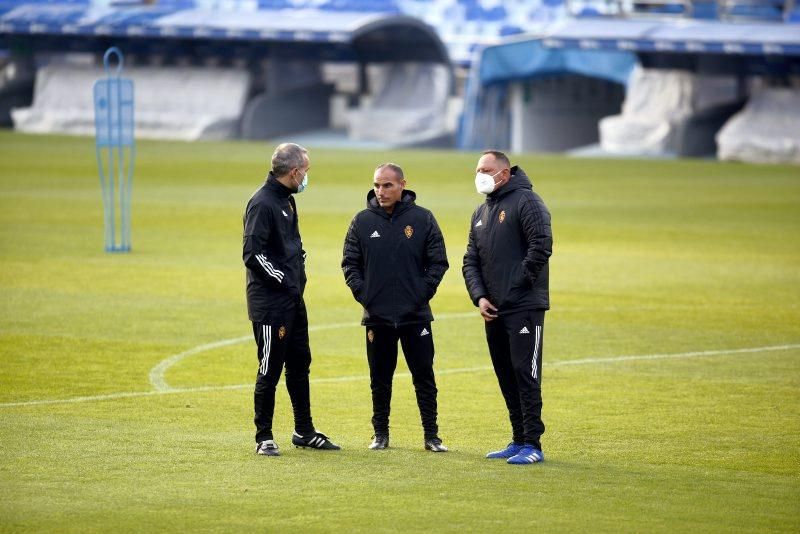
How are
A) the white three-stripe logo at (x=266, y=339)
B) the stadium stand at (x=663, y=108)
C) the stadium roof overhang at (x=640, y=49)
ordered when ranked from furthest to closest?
the stadium stand at (x=663, y=108) < the stadium roof overhang at (x=640, y=49) < the white three-stripe logo at (x=266, y=339)

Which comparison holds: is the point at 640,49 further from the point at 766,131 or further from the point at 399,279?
the point at 399,279

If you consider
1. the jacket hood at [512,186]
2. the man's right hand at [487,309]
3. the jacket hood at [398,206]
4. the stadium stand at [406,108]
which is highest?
the jacket hood at [512,186]

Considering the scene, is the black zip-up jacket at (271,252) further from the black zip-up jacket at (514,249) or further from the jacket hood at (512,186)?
the jacket hood at (512,186)

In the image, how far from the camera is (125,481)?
32.2 feet

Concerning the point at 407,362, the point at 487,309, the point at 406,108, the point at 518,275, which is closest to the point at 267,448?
the point at 407,362

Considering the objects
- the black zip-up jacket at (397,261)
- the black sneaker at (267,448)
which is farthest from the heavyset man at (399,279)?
the black sneaker at (267,448)

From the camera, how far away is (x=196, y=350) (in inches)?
614

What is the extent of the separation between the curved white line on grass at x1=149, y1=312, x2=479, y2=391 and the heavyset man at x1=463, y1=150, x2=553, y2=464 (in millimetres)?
4084

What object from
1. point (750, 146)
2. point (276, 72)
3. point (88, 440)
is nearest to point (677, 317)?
point (88, 440)

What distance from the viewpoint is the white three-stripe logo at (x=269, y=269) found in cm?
1043

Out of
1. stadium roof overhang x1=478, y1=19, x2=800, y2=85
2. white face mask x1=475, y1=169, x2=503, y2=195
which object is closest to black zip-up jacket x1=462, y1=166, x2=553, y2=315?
white face mask x1=475, y1=169, x2=503, y2=195

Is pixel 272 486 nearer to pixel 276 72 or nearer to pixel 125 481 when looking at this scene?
pixel 125 481

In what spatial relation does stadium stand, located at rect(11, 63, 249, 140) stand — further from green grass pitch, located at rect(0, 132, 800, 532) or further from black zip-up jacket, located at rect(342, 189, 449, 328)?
black zip-up jacket, located at rect(342, 189, 449, 328)

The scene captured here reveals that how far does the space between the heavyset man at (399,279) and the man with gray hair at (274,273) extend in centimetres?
43
